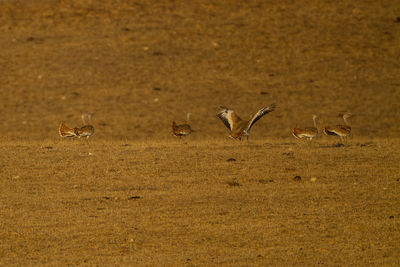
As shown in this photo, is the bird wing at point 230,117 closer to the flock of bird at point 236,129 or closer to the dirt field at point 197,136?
the flock of bird at point 236,129

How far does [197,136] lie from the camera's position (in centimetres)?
2452

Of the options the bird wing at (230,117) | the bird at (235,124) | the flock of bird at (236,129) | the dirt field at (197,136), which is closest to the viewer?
the dirt field at (197,136)

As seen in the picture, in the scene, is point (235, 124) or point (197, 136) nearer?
point (235, 124)

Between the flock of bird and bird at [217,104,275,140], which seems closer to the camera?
bird at [217,104,275,140]

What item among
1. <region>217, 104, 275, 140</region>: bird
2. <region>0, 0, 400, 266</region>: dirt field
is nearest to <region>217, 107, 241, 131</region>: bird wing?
<region>217, 104, 275, 140</region>: bird

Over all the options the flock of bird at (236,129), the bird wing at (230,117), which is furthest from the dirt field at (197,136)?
the bird wing at (230,117)

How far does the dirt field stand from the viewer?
10766 millimetres

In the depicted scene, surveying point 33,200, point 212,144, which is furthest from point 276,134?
point 33,200

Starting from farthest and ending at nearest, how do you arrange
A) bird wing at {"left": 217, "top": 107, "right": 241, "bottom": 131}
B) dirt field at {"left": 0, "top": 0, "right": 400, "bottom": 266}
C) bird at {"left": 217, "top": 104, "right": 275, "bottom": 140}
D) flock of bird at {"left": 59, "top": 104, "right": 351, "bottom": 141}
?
bird wing at {"left": 217, "top": 107, "right": 241, "bottom": 131} → flock of bird at {"left": 59, "top": 104, "right": 351, "bottom": 141} → bird at {"left": 217, "top": 104, "right": 275, "bottom": 140} → dirt field at {"left": 0, "top": 0, "right": 400, "bottom": 266}

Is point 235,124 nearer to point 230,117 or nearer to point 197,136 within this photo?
point 230,117

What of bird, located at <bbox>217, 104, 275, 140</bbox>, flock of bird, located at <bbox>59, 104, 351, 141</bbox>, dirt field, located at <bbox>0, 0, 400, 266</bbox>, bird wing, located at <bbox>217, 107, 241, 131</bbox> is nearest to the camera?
dirt field, located at <bbox>0, 0, 400, 266</bbox>

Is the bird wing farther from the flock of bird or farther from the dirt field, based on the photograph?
the dirt field

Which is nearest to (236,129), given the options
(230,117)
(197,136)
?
(230,117)

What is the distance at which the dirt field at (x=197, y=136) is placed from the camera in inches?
424
